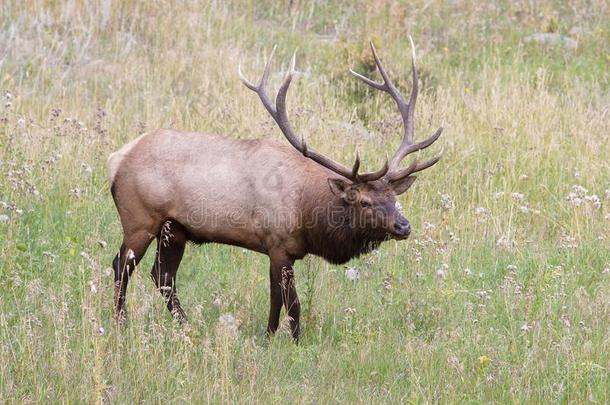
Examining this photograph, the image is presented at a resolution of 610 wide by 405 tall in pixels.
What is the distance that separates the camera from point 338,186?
6.38 metres

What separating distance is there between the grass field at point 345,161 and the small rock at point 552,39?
3.6 inches

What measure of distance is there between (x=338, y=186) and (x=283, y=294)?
2.35ft

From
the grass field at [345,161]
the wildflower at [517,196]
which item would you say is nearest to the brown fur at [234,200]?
the grass field at [345,161]

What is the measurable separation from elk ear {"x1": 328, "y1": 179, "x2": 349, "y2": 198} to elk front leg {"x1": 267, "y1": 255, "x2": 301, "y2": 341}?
1.66ft

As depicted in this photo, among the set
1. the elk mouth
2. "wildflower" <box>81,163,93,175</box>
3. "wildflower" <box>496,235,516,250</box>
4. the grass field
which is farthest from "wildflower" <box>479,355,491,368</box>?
"wildflower" <box>81,163,93,175</box>

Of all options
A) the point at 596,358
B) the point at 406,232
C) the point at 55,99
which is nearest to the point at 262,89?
the point at 406,232

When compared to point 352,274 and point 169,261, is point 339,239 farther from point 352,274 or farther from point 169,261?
point 169,261

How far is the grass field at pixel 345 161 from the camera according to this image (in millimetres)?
5355

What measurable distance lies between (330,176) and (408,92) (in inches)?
182

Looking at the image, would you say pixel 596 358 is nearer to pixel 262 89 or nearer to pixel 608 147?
pixel 262 89

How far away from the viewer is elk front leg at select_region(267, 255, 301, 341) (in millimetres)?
6395

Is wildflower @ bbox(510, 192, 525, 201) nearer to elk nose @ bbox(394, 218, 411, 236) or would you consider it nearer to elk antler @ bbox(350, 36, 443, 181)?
elk antler @ bbox(350, 36, 443, 181)

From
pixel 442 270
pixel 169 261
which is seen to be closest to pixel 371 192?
pixel 442 270

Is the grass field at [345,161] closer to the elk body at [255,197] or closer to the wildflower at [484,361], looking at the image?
the wildflower at [484,361]
